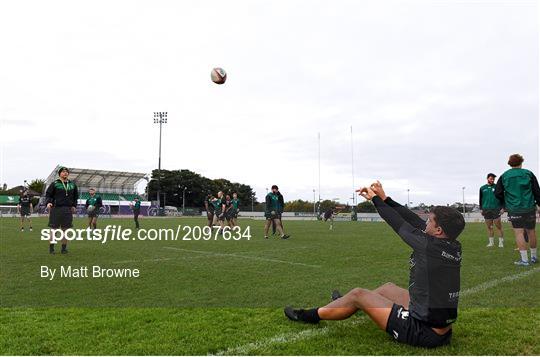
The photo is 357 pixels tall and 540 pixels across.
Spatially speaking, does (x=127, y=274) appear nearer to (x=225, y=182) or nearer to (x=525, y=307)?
(x=525, y=307)

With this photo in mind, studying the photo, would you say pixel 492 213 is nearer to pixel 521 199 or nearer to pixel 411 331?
pixel 521 199

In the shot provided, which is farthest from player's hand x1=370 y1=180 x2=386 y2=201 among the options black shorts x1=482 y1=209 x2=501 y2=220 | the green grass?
black shorts x1=482 y1=209 x2=501 y2=220

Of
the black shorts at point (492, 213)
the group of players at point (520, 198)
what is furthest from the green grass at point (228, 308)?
the black shorts at point (492, 213)

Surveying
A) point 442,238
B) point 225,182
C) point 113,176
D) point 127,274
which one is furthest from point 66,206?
point 225,182

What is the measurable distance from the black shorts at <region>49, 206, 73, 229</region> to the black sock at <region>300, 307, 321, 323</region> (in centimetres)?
809

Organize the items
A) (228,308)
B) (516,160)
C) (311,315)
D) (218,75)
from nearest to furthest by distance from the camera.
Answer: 1. (311,315)
2. (228,308)
3. (516,160)
4. (218,75)

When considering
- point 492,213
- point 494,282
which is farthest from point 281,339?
point 492,213

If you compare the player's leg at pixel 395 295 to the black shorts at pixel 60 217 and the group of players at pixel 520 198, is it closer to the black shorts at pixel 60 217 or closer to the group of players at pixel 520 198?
the group of players at pixel 520 198

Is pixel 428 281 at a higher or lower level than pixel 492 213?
lower

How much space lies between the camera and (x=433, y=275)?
3764mm

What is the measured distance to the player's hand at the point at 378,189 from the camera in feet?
13.0

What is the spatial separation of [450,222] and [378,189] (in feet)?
2.11

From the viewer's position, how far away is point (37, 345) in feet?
12.9

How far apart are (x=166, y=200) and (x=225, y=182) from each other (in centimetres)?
1468
